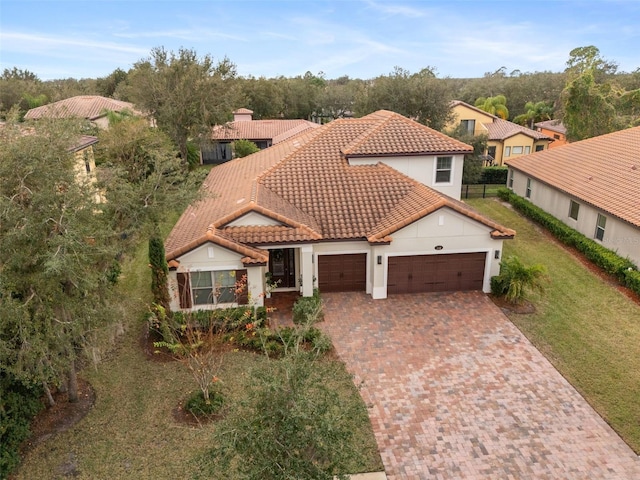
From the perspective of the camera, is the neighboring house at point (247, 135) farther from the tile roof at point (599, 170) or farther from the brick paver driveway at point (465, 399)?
the brick paver driveway at point (465, 399)

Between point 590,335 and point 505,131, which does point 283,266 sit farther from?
point 505,131

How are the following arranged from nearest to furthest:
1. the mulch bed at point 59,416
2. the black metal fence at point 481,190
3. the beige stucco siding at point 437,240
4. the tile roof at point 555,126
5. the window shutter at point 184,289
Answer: the mulch bed at point 59,416
the window shutter at point 184,289
the beige stucco siding at point 437,240
the black metal fence at point 481,190
the tile roof at point 555,126

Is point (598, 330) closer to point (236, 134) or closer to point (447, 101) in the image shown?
point (447, 101)

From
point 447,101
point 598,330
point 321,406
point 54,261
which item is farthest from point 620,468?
point 447,101

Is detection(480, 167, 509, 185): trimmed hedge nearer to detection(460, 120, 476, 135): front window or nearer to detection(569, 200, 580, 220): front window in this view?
detection(460, 120, 476, 135): front window

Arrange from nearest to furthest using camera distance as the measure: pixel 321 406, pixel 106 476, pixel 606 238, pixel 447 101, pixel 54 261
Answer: pixel 321 406 → pixel 54 261 → pixel 106 476 → pixel 606 238 → pixel 447 101

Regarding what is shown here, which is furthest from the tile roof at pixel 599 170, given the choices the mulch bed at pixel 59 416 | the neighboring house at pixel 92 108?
the neighboring house at pixel 92 108
